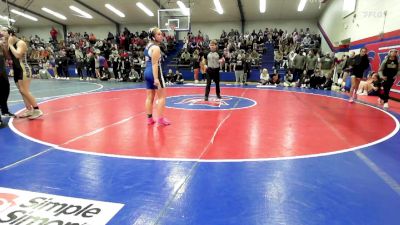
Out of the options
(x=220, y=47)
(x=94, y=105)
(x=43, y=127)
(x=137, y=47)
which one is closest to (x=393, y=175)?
(x=43, y=127)

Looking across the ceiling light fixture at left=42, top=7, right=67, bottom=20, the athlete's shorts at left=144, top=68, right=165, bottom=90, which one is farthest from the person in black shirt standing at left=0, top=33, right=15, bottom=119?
the ceiling light fixture at left=42, top=7, right=67, bottom=20

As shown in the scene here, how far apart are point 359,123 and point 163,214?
5.17m

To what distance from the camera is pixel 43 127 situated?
18.2 feet

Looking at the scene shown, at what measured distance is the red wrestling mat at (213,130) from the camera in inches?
167

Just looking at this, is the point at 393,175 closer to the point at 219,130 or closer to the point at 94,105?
the point at 219,130

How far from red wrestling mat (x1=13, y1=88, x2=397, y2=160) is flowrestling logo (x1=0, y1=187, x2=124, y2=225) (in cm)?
136

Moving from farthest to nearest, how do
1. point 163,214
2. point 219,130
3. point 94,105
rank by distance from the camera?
point 94,105 → point 219,130 → point 163,214

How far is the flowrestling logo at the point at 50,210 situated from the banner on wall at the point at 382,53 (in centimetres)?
1127

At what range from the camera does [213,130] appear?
17.5 feet

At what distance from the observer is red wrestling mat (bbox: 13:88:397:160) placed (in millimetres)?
4242

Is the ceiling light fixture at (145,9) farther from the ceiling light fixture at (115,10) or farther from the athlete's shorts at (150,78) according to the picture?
the athlete's shorts at (150,78)

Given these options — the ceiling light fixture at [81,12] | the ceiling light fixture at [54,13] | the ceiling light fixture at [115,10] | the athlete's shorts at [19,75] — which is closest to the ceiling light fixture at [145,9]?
the ceiling light fixture at [115,10]

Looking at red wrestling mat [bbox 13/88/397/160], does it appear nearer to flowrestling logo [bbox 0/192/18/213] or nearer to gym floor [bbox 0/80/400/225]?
gym floor [bbox 0/80/400/225]

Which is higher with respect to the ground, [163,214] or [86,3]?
[86,3]
